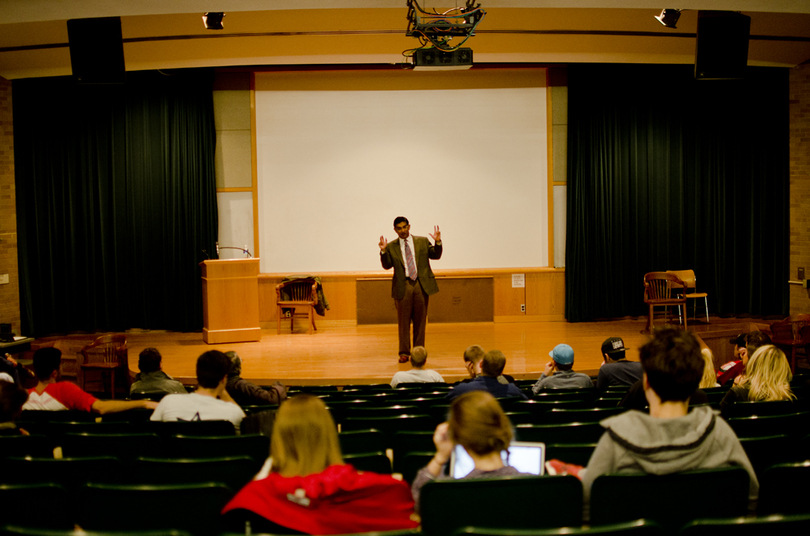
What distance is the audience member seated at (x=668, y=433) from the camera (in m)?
1.93

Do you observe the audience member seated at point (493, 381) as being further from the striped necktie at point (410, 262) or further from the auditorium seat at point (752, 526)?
the striped necktie at point (410, 262)

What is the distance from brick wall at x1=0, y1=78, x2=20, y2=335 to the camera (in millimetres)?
9738

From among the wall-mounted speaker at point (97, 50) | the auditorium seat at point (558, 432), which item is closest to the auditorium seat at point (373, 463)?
the auditorium seat at point (558, 432)

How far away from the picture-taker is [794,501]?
2086mm

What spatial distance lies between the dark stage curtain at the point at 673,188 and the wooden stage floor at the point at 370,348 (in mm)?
1053

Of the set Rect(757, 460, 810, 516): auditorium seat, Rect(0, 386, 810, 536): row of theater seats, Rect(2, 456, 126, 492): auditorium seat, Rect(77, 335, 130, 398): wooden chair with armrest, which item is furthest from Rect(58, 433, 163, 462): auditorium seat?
Rect(77, 335, 130, 398): wooden chair with armrest

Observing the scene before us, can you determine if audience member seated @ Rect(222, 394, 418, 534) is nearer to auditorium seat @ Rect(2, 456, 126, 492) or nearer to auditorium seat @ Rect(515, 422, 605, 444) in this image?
auditorium seat @ Rect(2, 456, 126, 492)

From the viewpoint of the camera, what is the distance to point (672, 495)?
193 centimetres

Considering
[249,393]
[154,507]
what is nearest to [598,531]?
[154,507]

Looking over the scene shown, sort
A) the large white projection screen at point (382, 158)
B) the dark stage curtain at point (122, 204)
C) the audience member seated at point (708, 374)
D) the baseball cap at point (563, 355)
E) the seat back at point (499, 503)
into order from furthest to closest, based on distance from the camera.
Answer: the large white projection screen at point (382, 158), the dark stage curtain at point (122, 204), the baseball cap at point (563, 355), the audience member seated at point (708, 374), the seat back at point (499, 503)

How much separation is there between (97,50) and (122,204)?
400 centimetres

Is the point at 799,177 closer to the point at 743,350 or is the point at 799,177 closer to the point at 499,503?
the point at 743,350

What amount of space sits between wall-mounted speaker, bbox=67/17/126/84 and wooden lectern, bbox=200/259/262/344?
8.70 feet

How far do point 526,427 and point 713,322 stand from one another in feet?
28.3
